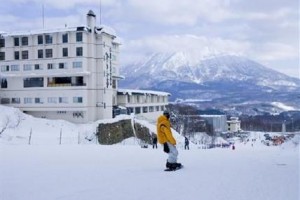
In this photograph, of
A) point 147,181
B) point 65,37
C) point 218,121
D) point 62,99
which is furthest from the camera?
point 218,121

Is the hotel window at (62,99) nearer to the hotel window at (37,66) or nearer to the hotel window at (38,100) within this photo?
the hotel window at (38,100)

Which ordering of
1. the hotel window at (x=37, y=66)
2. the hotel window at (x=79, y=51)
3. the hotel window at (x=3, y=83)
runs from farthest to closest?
the hotel window at (x=3, y=83), the hotel window at (x=37, y=66), the hotel window at (x=79, y=51)

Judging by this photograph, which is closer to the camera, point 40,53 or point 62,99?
point 62,99

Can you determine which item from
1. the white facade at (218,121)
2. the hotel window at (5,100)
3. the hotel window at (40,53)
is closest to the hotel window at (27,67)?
the hotel window at (40,53)

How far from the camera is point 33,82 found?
54.8m

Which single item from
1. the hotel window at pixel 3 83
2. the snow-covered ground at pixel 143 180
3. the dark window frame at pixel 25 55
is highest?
the dark window frame at pixel 25 55

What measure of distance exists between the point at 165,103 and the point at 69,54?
26.7 metres

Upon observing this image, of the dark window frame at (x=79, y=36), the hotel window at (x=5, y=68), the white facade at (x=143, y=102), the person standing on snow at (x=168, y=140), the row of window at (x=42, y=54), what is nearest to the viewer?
the person standing on snow at (x=168, y=140)

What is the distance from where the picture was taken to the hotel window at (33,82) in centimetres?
5444

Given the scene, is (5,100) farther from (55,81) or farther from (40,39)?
(40,39)

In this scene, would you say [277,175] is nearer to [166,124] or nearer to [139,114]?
[166,124]

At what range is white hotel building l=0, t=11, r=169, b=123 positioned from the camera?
5275cm

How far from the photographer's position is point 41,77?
54281 millimetres

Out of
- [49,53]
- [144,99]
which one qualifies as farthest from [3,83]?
[144,99]
